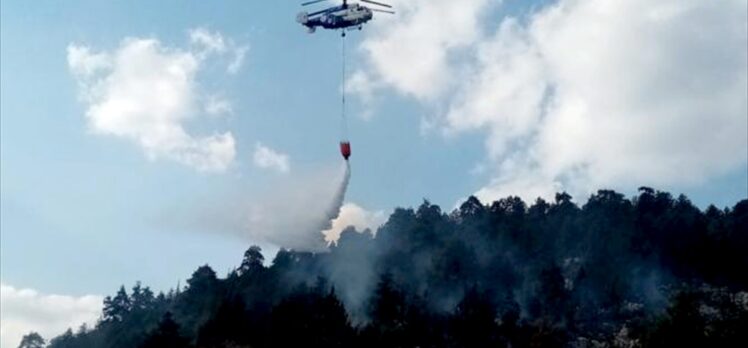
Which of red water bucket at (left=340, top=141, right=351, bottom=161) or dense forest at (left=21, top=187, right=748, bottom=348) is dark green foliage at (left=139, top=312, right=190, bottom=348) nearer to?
dense forest at (left=21, top=187, right=748, bottom=348)

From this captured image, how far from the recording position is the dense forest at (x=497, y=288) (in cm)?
11606

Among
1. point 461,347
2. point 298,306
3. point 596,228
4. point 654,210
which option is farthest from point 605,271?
point 298,306

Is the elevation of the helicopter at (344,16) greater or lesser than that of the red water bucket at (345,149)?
greater

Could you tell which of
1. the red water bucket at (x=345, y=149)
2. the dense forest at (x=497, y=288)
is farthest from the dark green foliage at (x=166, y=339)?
the red water bucket at (x=345, y=149)

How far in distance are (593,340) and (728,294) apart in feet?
97.7

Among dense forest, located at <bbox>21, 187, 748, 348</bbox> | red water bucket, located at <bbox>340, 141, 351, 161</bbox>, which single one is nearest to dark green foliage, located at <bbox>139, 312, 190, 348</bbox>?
dense forest, located at <bbox>21, 187, 748, 348</bbox>

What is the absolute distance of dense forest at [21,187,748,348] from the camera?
381ft

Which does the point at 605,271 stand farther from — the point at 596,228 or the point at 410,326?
the point at 410,326

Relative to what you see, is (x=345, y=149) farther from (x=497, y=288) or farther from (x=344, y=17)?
(x=497, y=288)

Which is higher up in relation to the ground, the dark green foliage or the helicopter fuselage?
the helicopter fuselage

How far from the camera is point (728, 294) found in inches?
5940

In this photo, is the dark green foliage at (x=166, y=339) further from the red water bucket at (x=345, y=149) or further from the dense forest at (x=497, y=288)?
the red water bucket at (x=345, y=149)

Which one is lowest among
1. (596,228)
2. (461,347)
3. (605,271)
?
(461,347)

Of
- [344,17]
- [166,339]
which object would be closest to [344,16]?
[344,17]
